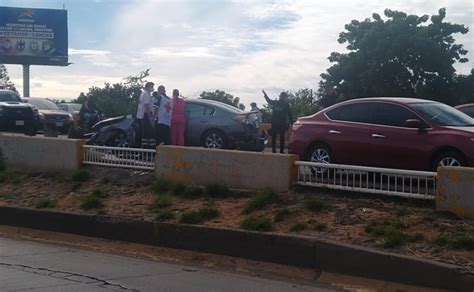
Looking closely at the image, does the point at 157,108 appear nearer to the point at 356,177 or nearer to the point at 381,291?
the point at 356,177

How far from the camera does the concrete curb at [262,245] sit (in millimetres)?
7590

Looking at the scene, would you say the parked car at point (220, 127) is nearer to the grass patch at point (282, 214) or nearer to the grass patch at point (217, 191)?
the grass patch at point (217, 191)

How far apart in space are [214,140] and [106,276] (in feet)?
26.2

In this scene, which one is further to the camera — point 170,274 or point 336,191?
point 336,191

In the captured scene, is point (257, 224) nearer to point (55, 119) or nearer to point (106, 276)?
point (106, 276)

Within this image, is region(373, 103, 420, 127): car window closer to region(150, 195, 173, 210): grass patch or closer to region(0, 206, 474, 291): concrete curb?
region(150, 195, 173, 210): grass patch

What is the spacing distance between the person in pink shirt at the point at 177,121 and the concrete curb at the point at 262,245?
4.47 m

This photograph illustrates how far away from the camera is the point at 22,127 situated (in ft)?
78.5

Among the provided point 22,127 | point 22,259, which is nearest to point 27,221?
point 22,259

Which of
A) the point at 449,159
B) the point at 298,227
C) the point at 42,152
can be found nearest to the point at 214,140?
the point at 42,152

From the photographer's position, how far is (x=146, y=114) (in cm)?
1560

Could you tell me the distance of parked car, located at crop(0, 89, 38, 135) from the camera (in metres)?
23.5

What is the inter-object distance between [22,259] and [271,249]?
3214 mm

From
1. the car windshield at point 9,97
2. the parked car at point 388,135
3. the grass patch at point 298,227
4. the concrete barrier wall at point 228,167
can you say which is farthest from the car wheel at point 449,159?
the car windshield at point 9,97
